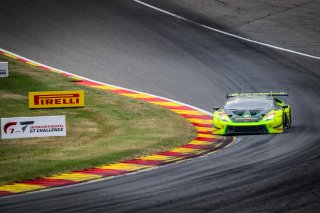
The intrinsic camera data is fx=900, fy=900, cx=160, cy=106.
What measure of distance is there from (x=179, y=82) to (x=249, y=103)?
26.6 feet

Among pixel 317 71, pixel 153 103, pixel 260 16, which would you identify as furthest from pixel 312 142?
pixel 260 16

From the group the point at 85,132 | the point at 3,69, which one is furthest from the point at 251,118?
the point at 3,69

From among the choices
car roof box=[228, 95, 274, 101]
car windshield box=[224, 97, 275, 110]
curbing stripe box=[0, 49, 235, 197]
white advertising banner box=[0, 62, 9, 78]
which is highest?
white advertising banner box=[0, 62, 9, 78]

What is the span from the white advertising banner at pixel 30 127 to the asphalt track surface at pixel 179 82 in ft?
15.8

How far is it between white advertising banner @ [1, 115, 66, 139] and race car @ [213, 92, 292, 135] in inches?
Answer: 212

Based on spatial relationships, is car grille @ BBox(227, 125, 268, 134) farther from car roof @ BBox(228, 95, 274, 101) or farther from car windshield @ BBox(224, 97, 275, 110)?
car roof @ BBox(228, 95, 274, 101)

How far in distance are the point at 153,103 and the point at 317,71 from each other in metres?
8.74

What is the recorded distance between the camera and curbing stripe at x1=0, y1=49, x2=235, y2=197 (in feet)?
73.1

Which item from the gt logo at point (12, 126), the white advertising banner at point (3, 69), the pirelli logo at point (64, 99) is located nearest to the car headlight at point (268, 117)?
the pirelli logo at point (64, 99)

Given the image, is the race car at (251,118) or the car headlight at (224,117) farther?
the car headlight at (224,117)

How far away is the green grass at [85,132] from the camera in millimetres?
25016

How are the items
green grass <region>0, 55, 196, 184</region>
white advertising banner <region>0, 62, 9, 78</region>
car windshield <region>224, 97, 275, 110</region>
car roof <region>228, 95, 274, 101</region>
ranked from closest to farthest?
green grass <region>0, 55, 196, 184</region> → car windshield <region>224, 97, 275, 110</region> → car roof <region>228, 95, 274, 101</region> → white advertising banner <region>0, 62, 9, 78</region>

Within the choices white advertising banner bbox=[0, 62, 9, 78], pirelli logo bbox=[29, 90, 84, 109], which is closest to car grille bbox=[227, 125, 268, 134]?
pirelli logo bbox=[29, 90, 84, 109]

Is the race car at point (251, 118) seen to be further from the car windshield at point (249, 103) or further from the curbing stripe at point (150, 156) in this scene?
the curbing stripe at point (150, 156)
